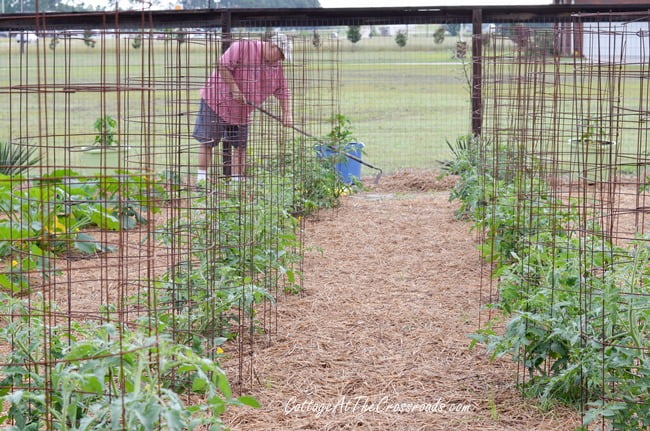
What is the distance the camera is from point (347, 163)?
1010cm

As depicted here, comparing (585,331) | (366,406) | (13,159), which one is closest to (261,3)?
(13,159)

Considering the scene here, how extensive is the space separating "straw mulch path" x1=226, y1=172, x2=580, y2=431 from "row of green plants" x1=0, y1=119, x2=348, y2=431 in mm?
245

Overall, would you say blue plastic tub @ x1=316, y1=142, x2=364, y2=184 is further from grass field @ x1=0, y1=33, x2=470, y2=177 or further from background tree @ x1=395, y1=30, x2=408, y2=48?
background tree @ x1=395, y1=30, x2=408, y2=48

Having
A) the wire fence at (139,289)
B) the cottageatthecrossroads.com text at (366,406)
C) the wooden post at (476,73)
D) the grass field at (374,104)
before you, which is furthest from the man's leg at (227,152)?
the wooden post at (476,73)

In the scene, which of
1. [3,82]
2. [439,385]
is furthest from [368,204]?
[3,82]

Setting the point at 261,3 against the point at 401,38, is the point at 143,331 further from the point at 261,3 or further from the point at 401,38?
the point at 261,3

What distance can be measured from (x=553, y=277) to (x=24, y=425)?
85.7 inches

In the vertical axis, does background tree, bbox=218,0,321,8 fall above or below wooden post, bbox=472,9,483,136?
above

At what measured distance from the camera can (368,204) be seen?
962cm

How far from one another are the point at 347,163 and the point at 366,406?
6.34 metres

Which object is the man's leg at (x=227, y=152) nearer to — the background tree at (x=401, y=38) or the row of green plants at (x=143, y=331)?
the row of green plants at (x=143, y=331)

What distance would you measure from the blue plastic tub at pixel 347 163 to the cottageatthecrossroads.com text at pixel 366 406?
500 centimetres

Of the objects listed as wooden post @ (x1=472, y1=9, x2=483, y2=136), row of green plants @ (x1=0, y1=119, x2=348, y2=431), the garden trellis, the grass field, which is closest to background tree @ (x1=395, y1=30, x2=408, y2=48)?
the grass field

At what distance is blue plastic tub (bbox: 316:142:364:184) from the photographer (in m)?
9.38
